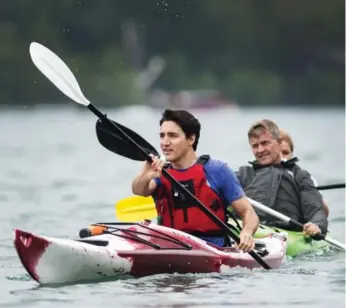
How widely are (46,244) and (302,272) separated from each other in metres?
2.39

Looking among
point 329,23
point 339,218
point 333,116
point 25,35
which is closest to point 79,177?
point 339,218

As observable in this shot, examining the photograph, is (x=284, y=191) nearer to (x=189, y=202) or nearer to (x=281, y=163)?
(x=281, y=163)

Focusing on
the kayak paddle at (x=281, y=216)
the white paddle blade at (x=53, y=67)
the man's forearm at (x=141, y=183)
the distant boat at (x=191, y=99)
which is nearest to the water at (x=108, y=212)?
the kayak paddle at (x=281, y=216)

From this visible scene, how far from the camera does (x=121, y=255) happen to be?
11.0 m

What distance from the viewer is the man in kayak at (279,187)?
13.3 metres

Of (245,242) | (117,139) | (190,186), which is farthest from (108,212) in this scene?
(245,242)

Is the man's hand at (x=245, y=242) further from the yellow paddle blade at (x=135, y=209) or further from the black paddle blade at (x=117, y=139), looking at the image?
the yellow paddle blade at (x=135, y=209)

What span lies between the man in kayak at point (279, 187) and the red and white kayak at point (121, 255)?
5.80 ft

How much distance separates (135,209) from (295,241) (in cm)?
133

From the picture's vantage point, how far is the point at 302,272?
39.8 ft

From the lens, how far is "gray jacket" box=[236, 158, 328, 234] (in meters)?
13.4

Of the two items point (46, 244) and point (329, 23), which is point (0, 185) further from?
point (329, 23)

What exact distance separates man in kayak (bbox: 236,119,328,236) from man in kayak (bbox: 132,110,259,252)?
185cm

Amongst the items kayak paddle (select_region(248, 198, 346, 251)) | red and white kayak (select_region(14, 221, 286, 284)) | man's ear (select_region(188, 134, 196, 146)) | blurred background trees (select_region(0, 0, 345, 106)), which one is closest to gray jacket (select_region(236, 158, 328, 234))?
kayak paddle (select_region(248, 198, 346, 251))
